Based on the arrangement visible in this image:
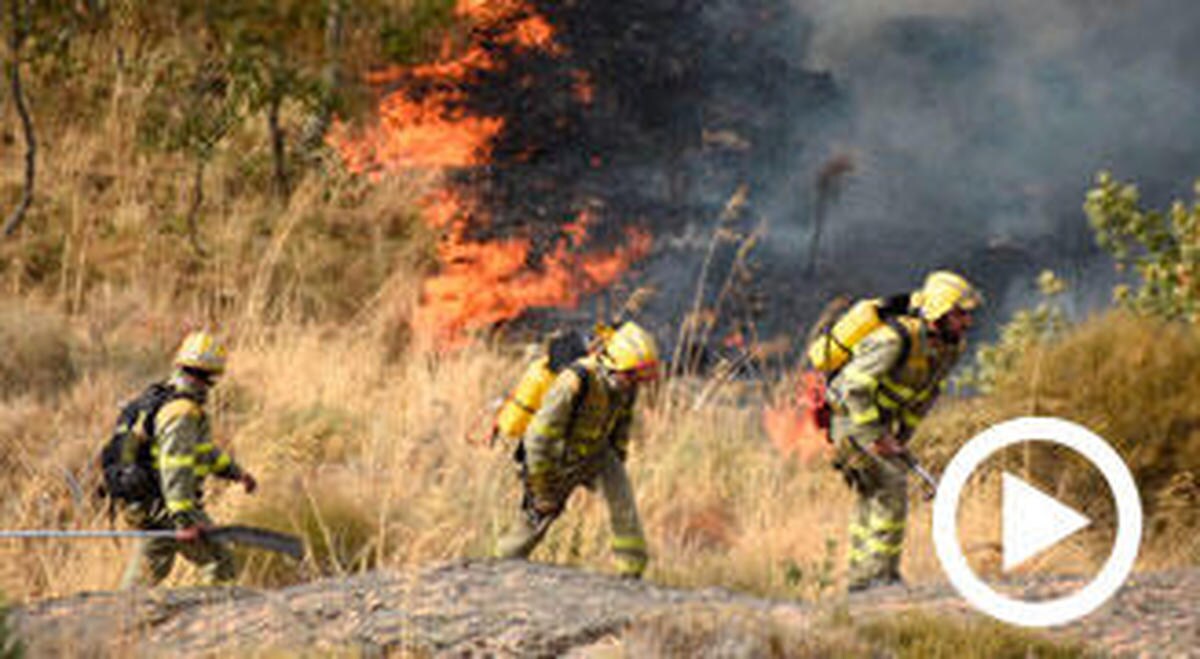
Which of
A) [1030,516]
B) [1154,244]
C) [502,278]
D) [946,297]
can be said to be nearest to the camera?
[946,297]

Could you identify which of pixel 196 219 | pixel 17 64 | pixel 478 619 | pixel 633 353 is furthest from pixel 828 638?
pixel 196 219

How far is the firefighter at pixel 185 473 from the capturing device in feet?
18.5

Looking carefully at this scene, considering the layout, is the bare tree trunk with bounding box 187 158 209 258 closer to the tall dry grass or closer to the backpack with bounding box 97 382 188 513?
the tall dry grass

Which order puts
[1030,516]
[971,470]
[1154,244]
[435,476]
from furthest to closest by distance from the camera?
1. [1154,244]
2. [435,476]
3. [1030,516]
4. [971,470]

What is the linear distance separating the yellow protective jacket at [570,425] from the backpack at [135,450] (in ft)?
5.06

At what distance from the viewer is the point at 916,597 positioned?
16.1 feet

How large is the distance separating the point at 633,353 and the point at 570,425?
44 cm

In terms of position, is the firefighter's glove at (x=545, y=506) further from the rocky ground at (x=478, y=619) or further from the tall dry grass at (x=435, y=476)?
the rocky ground at (x=478, y=619)

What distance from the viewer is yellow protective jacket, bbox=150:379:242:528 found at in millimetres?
5633

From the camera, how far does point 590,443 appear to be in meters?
5.99

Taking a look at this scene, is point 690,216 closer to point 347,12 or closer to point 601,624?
point 347,12

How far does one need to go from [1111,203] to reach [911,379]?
4.04 m

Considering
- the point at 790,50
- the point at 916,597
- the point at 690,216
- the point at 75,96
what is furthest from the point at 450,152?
the point at 916,597

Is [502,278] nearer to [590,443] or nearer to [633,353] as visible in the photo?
[590,443]
